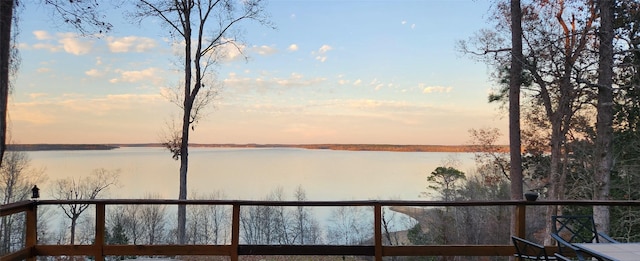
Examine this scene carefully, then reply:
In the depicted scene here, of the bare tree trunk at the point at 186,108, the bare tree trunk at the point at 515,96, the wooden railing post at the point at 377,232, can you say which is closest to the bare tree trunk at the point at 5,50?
the wooden railing post at the point at 377,232

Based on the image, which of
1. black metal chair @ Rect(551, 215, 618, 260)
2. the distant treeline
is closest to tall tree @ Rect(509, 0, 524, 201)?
black metal chair @ Rect(551, 215, 618, 260)

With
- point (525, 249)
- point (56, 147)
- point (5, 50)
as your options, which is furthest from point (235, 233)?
point (5, 50)

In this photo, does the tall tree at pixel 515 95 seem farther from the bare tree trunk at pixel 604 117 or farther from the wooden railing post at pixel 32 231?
the wooden railing post at pixel 32 231

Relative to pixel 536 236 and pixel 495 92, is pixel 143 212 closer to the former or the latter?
pixel 495 92

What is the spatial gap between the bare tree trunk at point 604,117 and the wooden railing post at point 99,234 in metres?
8.68

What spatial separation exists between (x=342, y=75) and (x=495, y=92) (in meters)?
3.95

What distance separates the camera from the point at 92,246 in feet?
10.8

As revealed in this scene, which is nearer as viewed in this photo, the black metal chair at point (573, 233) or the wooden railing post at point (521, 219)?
the black metal chair at point (573, 233)

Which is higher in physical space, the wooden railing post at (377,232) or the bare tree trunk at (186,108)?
the bare tree trunk at (186,108)

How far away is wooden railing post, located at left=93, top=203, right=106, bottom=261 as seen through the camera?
130 inches

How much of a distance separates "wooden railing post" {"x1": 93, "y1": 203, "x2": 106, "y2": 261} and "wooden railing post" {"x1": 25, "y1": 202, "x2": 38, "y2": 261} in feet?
1.53

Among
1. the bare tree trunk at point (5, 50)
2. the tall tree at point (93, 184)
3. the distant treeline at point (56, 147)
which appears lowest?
the tall tree at point (93, 184)

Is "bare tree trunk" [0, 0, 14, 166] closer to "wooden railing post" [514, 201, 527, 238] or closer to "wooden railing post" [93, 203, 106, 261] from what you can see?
"wooden railing post" [93, 203, 106, 261]

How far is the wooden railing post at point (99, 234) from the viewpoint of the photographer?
3.29 meters
